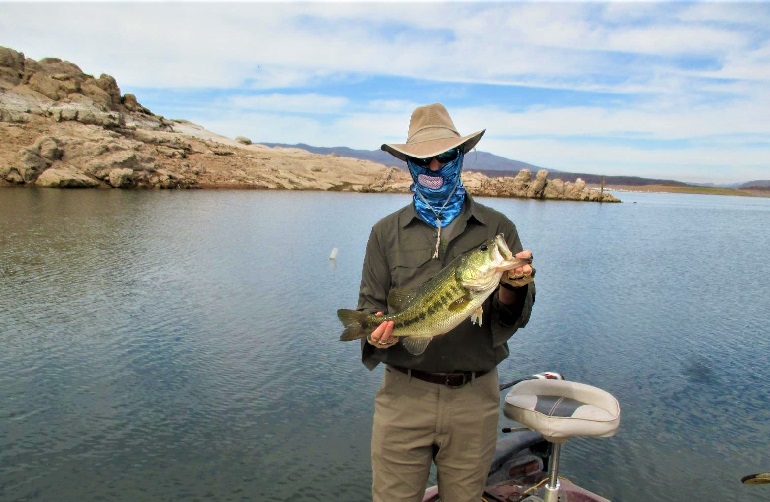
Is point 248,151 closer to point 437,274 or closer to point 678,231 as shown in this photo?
point 678,231

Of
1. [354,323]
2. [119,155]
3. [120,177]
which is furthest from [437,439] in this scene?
[119,155]

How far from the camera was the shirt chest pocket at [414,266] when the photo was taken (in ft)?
12.0

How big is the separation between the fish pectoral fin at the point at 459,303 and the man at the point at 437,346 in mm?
217

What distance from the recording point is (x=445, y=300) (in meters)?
3.34

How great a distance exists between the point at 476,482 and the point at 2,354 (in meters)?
10.2

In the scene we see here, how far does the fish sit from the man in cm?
12

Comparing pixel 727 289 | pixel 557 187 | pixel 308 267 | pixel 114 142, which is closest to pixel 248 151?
pixel 114 142

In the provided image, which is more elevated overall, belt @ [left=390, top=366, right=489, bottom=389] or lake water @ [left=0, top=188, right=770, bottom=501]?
belt @ [left=390, top=366, right=489, bottom=389]

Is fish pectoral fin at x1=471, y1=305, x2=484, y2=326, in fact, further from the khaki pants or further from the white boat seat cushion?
the white boat seat cushion

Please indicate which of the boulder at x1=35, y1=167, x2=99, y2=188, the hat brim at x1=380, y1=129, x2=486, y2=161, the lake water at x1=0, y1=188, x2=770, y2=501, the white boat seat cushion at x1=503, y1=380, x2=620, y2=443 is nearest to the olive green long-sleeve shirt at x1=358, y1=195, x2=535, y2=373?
the hat brim at x1=380, y1=129, x2=486, y2=161

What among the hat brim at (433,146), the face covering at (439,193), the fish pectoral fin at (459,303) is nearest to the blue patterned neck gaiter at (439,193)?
the face covering at (439,193)

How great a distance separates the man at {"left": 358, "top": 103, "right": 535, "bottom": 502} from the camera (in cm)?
345

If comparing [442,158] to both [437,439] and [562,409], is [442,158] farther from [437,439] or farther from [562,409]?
[562,409]

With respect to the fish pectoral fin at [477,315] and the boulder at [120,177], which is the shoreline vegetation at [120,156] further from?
the fish pectoral fin at [477,315]
